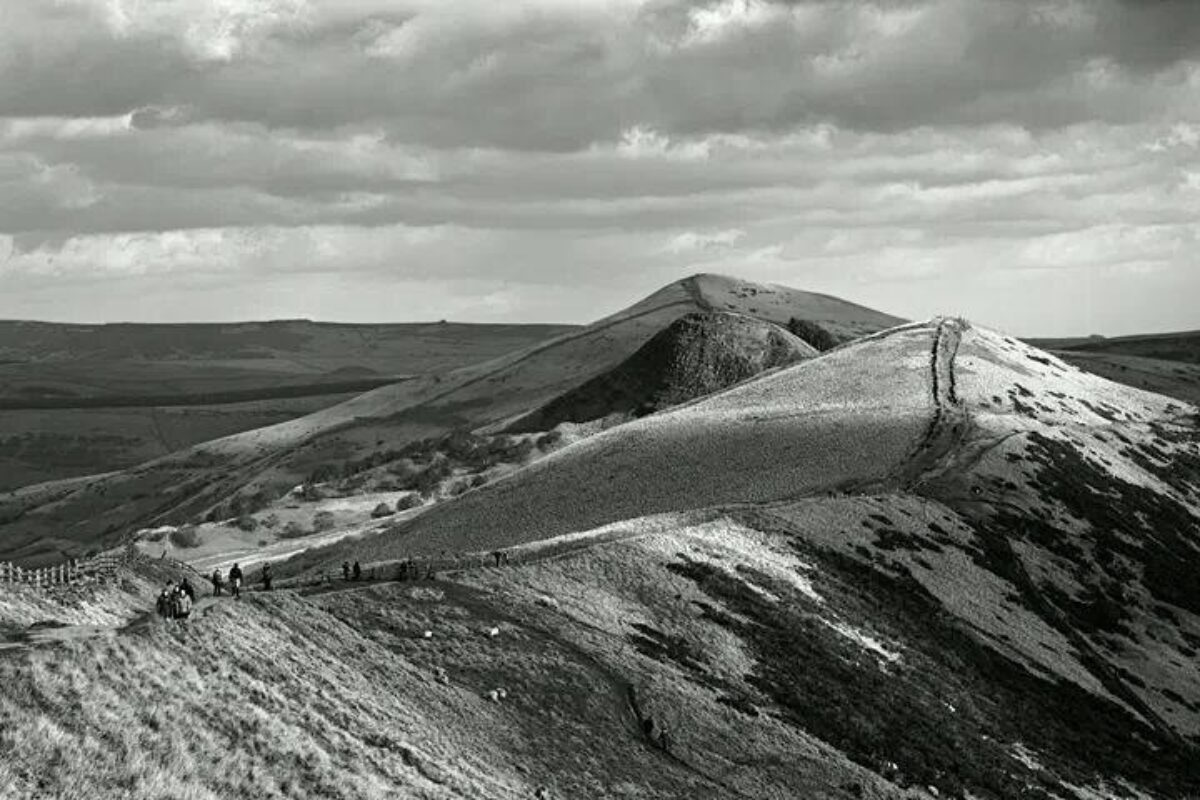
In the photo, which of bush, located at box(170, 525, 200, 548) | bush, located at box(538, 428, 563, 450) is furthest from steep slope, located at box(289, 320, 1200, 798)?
bush, located at box(170, 525, 200, 548)

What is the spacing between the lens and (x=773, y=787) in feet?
177

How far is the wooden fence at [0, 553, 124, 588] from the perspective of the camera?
5372cm

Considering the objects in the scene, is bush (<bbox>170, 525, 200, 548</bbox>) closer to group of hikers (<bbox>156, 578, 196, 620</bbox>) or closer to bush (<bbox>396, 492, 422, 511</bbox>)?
bush (<bbox>396, 492, 422, 511</bbox>)

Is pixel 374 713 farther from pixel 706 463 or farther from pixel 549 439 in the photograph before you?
pixel 549 439

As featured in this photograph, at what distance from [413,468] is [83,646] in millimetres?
142151

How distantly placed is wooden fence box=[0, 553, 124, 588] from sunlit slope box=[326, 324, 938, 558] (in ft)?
145

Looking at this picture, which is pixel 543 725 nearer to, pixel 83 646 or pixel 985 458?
pixel 83 646

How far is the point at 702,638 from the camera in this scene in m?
65.4

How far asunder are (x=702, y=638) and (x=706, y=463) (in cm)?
5595

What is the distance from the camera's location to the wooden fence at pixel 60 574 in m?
53.7

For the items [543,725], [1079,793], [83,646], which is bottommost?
[1079,793]

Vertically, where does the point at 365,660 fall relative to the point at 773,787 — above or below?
above

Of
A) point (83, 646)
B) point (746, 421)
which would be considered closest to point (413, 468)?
point (746, 421)

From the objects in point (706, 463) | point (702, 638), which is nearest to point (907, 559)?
point (702, 638)
